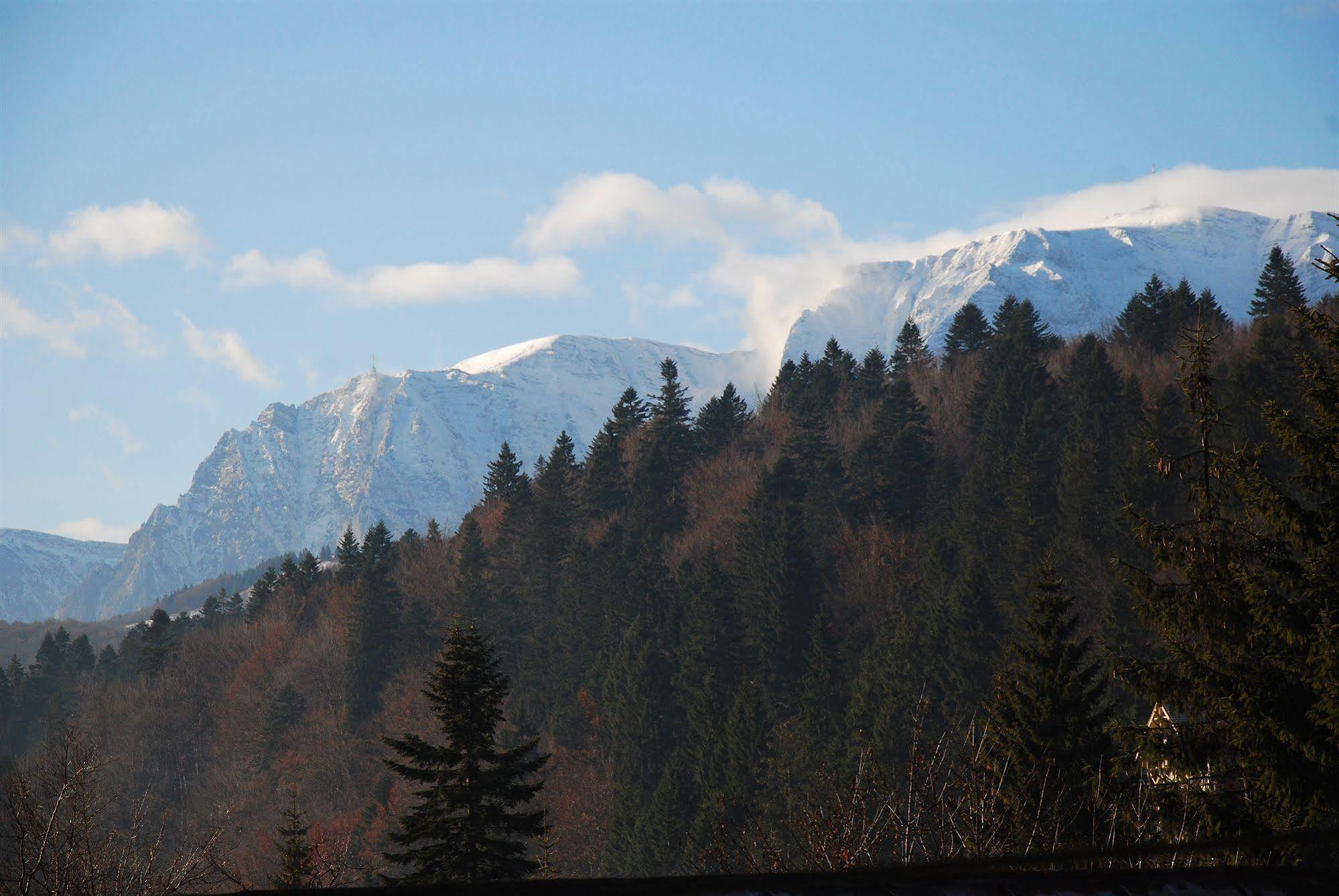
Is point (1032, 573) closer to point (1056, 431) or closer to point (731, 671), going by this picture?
point (1056, 431)

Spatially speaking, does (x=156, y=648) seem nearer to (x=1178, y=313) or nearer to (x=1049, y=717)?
(x=1178, y=313)

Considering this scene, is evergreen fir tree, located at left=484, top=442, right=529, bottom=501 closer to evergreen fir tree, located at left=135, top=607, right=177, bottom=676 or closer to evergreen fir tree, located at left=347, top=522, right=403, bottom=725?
evergreen fir tree, located at left=347, top=522, right=403, bottom=725

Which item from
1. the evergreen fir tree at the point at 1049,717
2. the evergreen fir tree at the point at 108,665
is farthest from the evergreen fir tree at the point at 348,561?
the evergreen fir tree at the point at 1049,717

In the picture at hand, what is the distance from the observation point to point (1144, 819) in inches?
499

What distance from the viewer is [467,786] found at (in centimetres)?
1838

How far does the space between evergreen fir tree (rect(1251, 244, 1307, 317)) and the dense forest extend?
1.39ft

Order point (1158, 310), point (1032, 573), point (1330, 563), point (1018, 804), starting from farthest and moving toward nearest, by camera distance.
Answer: point (1158, 310) → point (1032, 573) → point (1018, 804) → point (1330, 563)

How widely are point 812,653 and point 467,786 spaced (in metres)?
41.3

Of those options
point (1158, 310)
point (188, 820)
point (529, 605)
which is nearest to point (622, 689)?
point (529, 605)

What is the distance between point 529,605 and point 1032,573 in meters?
37.4

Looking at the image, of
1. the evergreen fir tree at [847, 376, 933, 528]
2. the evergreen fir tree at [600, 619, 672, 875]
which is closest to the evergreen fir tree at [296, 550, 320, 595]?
the evergreen fir tree at [600, 619, 672, 875]

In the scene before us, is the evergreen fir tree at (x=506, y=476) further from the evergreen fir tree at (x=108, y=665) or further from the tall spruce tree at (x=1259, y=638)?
the tall spruce tree at (x=1259, y=638)

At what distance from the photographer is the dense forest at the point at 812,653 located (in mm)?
11867

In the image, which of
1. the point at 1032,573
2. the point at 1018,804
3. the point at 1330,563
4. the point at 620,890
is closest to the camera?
the point at 620,890
